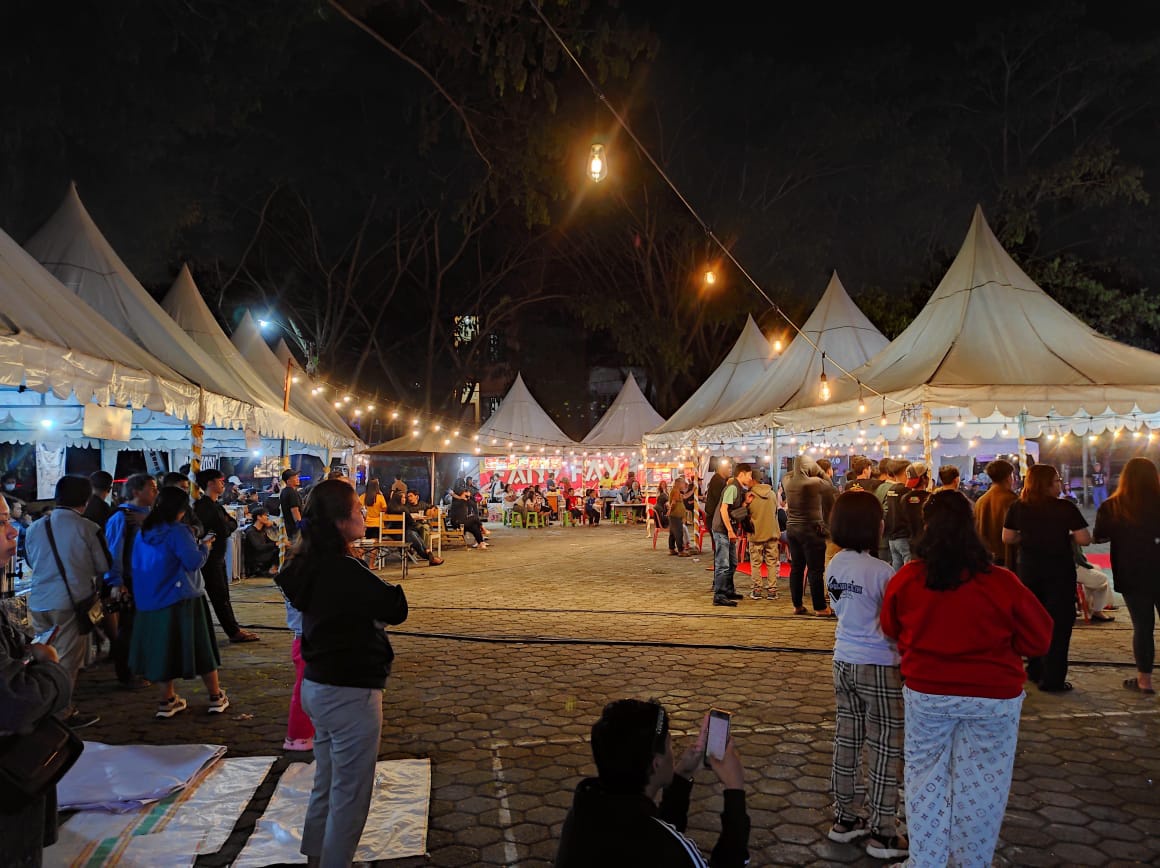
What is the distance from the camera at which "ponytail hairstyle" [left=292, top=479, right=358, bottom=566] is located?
2990 mm

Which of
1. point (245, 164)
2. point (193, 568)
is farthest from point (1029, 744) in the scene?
point (245, 164)

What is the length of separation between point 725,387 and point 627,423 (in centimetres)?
744

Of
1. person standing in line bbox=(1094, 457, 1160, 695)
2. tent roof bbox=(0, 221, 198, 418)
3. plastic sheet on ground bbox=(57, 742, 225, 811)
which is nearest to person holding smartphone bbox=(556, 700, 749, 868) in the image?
plastic sheet on ground bbox=(57, 742, 225, 811)

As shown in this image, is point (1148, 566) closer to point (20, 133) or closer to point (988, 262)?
point (988, 262)

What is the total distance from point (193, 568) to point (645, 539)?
1471 cm

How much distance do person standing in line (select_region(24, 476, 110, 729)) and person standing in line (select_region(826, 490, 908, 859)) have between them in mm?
4602

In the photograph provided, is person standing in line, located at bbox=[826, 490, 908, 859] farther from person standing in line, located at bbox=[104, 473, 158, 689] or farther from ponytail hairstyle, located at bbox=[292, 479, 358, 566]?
person standing in line, located at bbox=[104, 473, 158, 689]

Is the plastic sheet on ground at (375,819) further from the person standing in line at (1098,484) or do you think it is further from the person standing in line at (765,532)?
the person standing in line at (1098,484)

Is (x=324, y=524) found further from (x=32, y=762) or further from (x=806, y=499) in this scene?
(x=806, y=499)

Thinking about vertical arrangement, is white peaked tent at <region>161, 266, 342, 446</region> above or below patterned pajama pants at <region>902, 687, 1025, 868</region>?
above

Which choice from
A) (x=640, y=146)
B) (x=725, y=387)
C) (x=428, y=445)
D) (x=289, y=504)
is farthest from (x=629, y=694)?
(x=725, y=387)

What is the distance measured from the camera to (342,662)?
288cm

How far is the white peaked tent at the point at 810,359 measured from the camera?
1455 cm

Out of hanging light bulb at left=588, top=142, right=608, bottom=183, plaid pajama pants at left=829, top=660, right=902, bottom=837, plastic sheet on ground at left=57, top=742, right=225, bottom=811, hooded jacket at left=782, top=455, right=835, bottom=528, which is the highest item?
hanging light bulb at left=588, top=142, right=608, bottom=183
